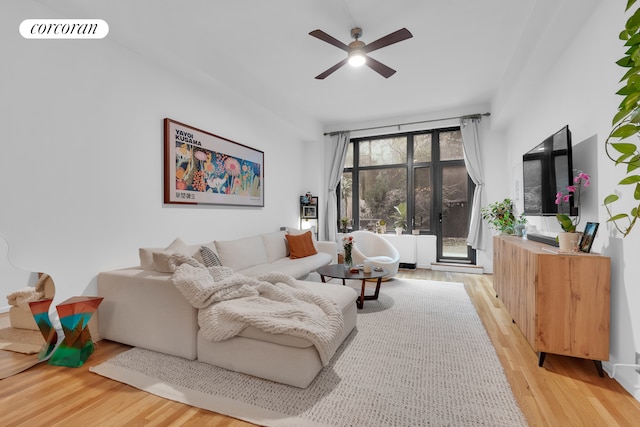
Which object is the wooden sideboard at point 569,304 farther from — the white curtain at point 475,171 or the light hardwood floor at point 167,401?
the white curtain at point 475,171

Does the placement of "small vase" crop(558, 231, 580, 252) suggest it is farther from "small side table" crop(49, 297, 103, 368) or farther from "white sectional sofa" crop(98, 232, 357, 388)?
"small side table" crop(49, 297, 103, 368)

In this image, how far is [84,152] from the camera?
2.38 metres

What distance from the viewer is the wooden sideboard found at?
1909 millimetres

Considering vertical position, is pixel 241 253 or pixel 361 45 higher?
pixel 361 45

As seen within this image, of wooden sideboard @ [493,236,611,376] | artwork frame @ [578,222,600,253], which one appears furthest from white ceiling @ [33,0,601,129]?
wooden sideboard @ [493,236,611,376]

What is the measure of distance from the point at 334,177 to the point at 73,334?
4.72 metres

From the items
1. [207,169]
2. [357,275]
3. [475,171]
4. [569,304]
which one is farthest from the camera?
[475,171]

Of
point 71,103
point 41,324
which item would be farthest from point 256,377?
point 71,103

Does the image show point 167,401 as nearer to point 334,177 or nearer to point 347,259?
point 347,259

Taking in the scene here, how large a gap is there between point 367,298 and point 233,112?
9.99ft

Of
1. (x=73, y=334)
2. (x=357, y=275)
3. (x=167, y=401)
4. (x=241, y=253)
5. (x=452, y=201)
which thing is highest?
(x=452, y=201)

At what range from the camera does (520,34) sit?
2.96 m

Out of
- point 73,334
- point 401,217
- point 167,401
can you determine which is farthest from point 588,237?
point 73,334

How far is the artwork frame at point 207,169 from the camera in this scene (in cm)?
308
